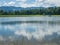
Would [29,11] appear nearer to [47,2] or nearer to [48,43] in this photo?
[47,2]

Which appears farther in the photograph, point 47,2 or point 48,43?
point 47,2

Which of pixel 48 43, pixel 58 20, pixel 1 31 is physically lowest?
pixel 58 20

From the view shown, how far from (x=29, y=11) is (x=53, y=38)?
4.59ft

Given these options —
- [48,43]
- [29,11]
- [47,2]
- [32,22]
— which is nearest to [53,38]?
[48,43]

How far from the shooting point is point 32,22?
256 inches

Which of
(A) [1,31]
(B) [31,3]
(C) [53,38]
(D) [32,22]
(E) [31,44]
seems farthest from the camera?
(D) [32,22]

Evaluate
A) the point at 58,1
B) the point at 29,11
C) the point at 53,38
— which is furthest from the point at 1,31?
the point at 58,1

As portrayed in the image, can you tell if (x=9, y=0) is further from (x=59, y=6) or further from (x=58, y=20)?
(x=58, y=20)

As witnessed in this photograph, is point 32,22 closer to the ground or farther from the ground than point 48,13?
closer to the ground

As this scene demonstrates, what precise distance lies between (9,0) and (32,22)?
139cm

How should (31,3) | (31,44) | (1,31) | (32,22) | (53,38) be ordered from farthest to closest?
1. (32,22)
2. (31,3)
3. (1,31)
4. (53,38)
5. (31,44)

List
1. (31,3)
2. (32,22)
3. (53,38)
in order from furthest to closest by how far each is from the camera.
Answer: (32,22)
(31,3)
(53,38)

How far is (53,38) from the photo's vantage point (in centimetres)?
420

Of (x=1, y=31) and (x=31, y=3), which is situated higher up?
(x=31, y=3)
